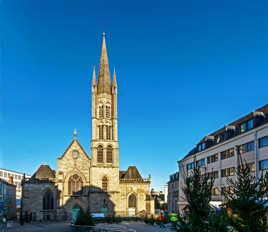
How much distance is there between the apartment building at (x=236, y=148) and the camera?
112 ft

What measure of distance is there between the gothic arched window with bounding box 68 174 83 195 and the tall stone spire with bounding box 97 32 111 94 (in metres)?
17.5

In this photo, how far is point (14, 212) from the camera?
79250 mm

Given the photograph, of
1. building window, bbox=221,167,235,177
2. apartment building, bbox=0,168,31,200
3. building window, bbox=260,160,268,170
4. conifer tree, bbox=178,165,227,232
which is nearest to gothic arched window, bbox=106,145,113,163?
building window, bbox=221,167,235,177

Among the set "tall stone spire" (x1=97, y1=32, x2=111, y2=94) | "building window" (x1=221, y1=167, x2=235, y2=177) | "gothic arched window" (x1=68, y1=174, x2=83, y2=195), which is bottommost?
"gothic arched window" (x1=68, y1=174, x2=83, y2=195)

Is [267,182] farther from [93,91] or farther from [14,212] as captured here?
[14,212]

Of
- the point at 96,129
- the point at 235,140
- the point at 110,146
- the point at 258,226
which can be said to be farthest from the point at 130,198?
the point at 258,226

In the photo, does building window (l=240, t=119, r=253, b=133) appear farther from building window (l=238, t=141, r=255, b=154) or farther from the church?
the church

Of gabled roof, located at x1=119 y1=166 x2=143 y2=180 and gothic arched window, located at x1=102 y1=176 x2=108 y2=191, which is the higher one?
gabled roof, located at x1=119 y1=166 x2=143 y2=180

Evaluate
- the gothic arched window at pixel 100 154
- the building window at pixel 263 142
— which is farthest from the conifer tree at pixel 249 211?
the gothic arched window at pixel 100 154

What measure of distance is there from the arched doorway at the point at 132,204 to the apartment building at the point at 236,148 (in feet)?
55.6

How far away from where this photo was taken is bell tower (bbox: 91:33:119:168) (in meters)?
61.2

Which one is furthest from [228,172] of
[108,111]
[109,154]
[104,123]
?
[108,111]

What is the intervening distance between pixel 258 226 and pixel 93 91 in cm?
5430

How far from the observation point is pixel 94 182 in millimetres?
59469
